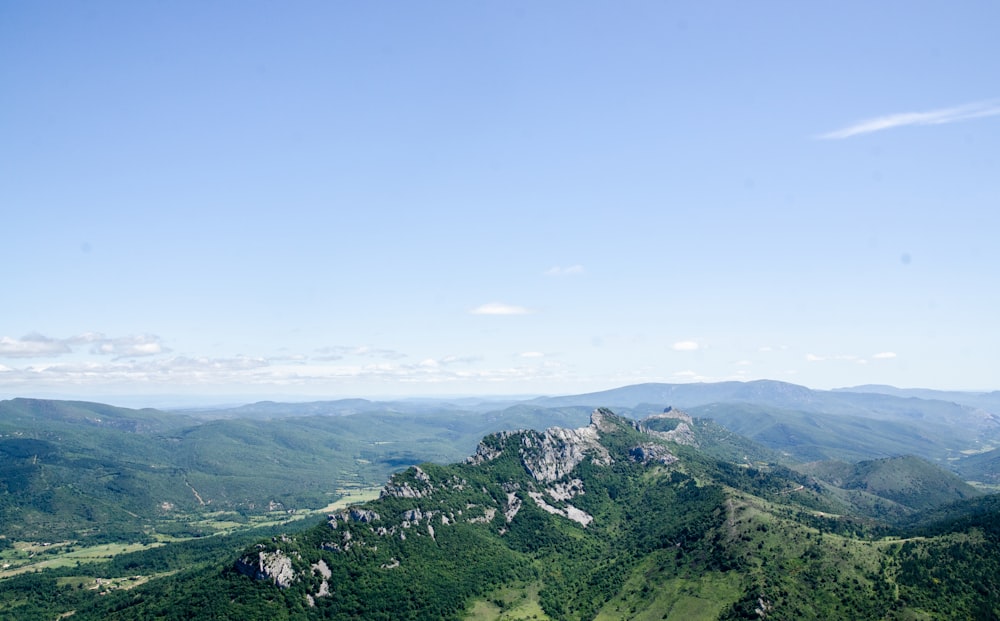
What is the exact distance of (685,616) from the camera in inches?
7795

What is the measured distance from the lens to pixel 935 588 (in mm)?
180625

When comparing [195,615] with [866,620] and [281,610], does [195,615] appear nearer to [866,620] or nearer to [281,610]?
[281,610]

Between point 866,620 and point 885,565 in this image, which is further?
→ point 885,565

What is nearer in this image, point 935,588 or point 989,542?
point 935,588

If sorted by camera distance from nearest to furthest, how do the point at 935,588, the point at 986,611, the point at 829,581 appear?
1. the point at 986,611
2. the point at 935,588
3. the point at 829,581

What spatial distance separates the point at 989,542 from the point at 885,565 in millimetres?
34458

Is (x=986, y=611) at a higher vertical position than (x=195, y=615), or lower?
higher

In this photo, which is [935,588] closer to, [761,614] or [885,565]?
[885,565]

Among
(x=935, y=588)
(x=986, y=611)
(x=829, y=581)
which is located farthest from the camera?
(x=829, y=581)

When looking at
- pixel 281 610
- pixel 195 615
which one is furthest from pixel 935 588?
pixel 195 615

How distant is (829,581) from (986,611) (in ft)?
132

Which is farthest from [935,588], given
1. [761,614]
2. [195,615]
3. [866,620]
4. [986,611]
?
[195,615]

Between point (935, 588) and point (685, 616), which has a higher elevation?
point (935, 588)

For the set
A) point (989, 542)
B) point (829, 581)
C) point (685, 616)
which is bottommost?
point (685, 616)
